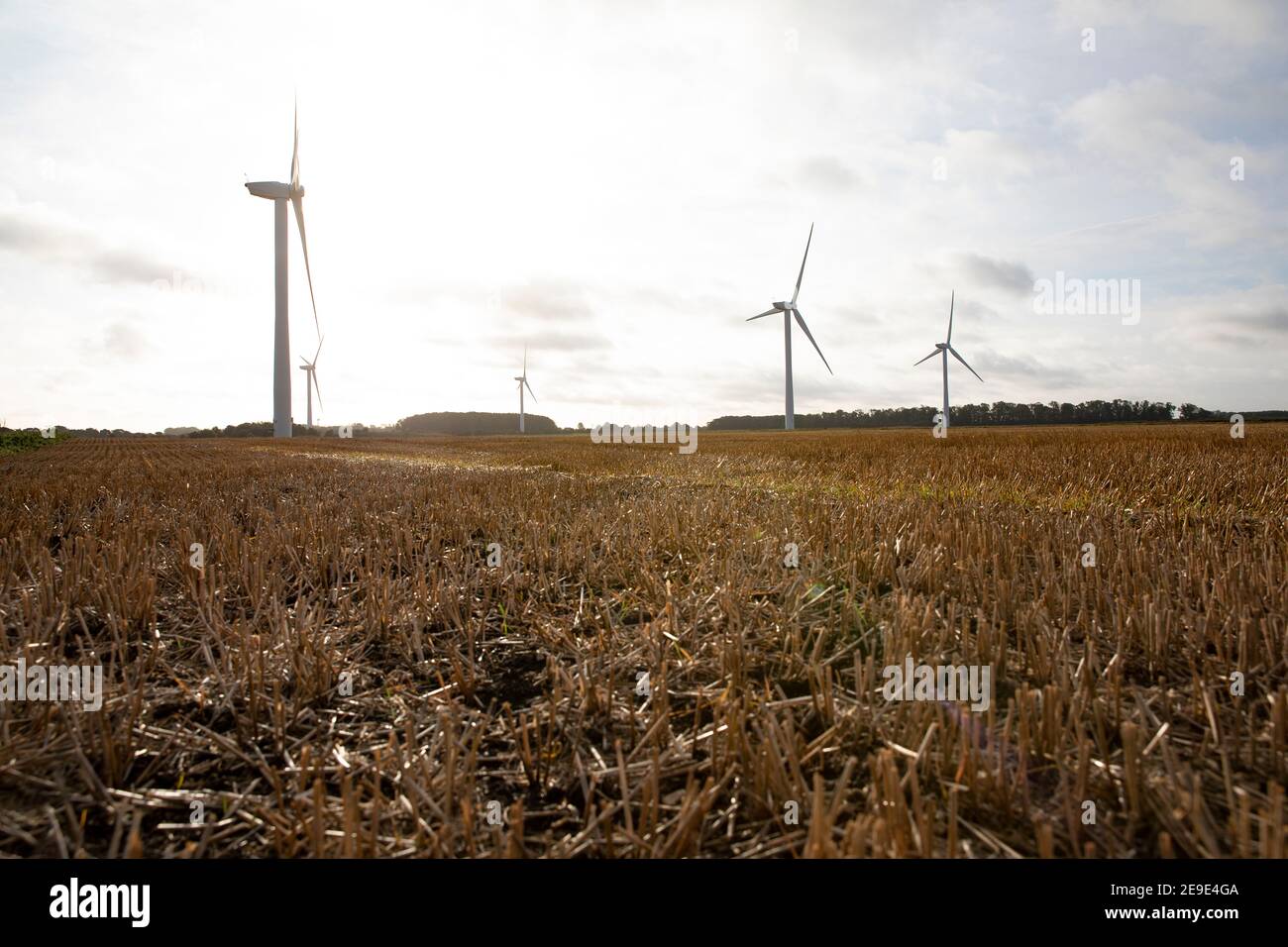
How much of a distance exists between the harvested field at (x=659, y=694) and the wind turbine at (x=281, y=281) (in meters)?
53.2

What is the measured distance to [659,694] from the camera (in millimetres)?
3039

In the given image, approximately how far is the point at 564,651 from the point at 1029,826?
→ 250cm

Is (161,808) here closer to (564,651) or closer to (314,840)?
(314,840)

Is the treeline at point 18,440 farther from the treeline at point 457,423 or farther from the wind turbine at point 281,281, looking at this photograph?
the treeline at point 457,423

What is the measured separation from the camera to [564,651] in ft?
13.3

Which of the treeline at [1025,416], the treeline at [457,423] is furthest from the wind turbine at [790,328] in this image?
the treeline at [457,423]

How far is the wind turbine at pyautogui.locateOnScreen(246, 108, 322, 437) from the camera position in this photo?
56.1m

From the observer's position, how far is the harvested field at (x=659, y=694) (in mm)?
2193

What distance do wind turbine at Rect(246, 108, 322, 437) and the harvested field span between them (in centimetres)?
5319

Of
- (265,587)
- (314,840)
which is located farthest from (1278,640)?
(265,587)

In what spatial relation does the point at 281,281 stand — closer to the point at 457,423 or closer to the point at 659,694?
the point at 659,694

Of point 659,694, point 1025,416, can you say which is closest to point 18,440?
point 659,694
